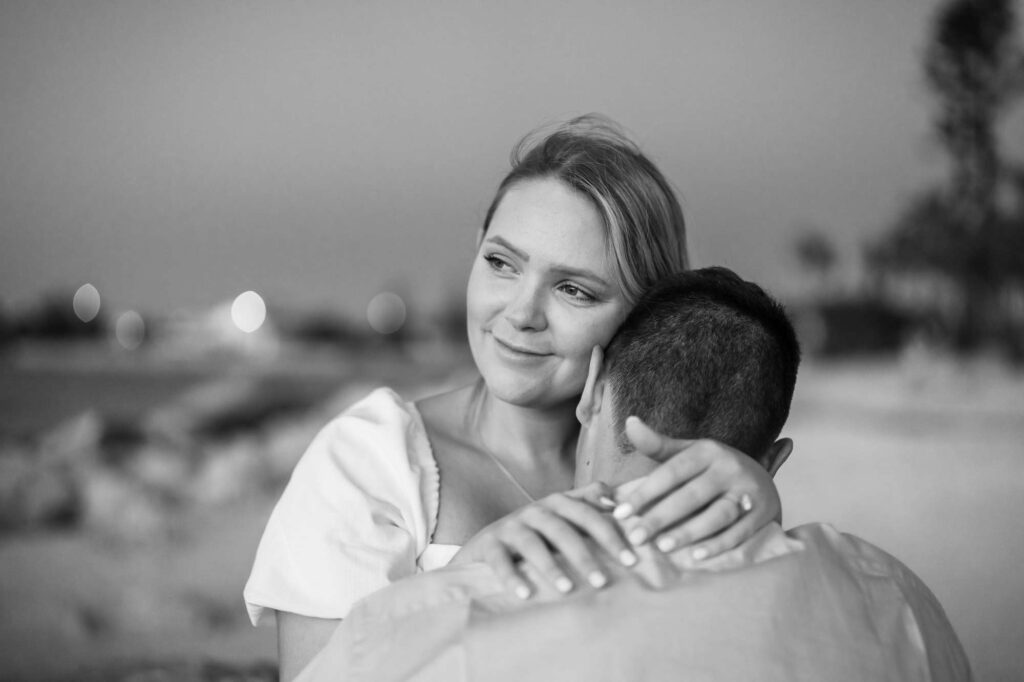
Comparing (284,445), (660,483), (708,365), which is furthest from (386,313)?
(660,483)

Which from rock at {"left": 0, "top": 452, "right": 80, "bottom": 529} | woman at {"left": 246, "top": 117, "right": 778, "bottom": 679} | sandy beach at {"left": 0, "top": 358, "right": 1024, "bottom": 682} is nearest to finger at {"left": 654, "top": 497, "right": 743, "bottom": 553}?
woman at {"left": 246, "top": 117, "right": 778, "bottom": 679}

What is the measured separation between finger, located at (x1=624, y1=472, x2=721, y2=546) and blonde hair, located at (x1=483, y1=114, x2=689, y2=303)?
60 cm

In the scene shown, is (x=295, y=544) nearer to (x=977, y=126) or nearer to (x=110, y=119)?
(x=110, y=119)

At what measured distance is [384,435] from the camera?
65.7 inches

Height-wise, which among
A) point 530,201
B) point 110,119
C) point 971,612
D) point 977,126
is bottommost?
point 971,612

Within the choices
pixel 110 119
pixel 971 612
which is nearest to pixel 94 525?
pixel 110 119

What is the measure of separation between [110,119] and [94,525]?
1486 mm

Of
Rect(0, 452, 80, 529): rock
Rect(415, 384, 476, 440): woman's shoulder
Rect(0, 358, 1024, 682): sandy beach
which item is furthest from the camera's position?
Rect(0, 452, 80, 529): rock

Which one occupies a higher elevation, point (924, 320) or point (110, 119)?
point (110, 119)

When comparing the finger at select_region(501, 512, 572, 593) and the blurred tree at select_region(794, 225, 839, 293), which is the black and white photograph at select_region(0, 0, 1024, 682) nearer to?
the blurred tree at select_region(794, 225, 839, 293)

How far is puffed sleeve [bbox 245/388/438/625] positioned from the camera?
149 centimetres

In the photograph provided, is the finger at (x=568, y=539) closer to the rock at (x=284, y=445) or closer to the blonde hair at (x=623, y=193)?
the blonde hair at (x=623, y=193)

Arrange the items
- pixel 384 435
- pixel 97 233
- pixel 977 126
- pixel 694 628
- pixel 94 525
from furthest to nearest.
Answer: pixel 977 126 < pixel 97 233 < pixel 94 525 < pixel 384 435 < pixel 694 628

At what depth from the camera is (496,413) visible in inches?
72.7
